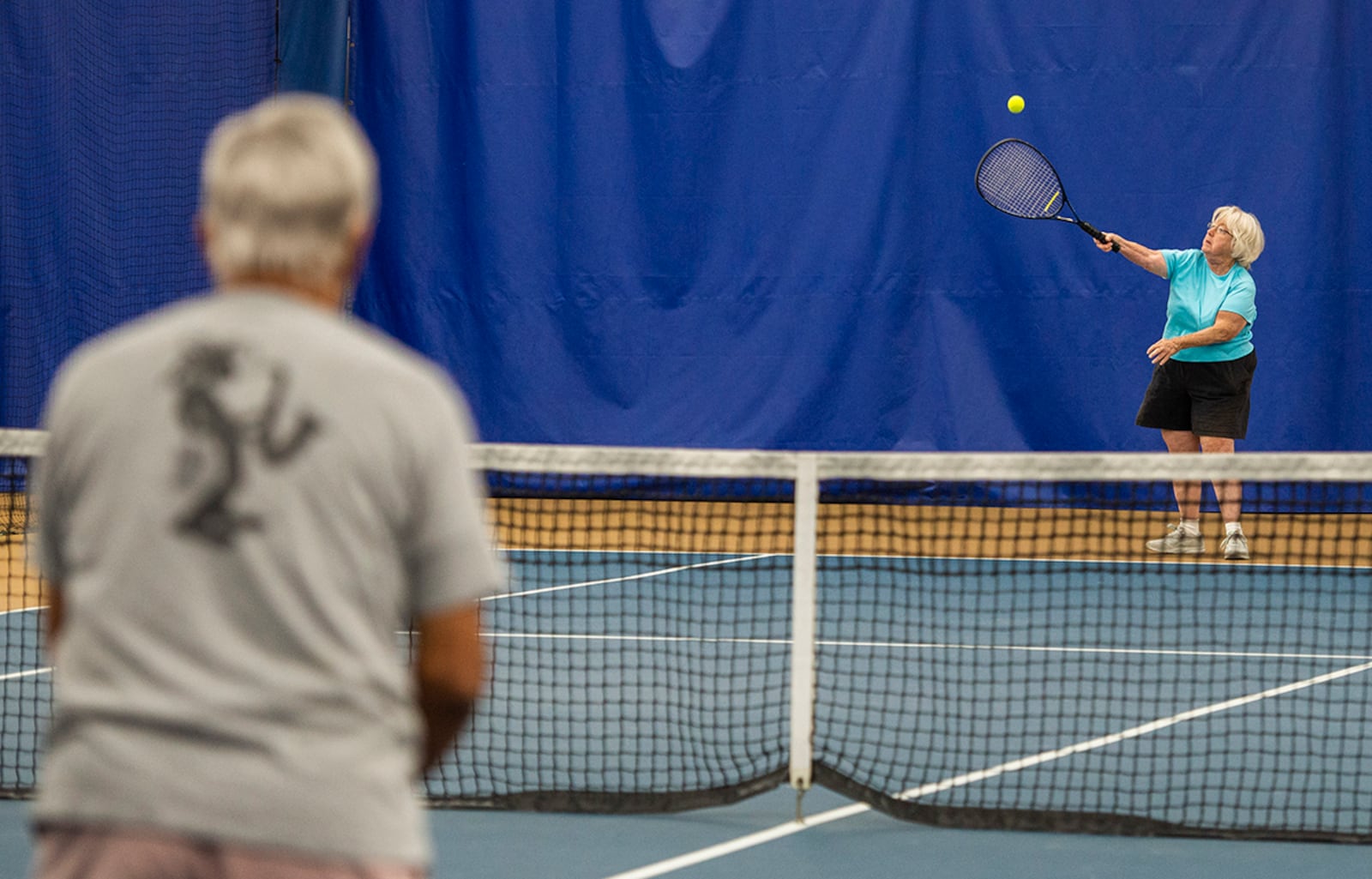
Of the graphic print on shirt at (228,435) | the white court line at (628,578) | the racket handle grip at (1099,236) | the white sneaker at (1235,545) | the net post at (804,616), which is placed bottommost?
the white court line at (628,578)

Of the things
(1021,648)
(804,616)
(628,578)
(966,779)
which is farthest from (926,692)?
(628,578)

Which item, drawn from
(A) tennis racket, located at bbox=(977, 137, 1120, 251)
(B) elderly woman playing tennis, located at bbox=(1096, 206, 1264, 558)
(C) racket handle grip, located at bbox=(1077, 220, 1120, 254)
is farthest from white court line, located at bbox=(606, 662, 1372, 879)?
(A) tennis racket, located at bbox=(977, 137, 1120, 251)

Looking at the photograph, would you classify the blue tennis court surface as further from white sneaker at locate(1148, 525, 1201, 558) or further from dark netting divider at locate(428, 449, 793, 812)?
white sneaker at locate(1148, 525, 1201, 558)

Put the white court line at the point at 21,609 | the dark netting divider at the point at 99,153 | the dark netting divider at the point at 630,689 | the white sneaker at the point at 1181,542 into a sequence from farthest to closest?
the dark netting divider at the point at 99,153, the white sneaker at the point at 1181,542, the white court line at the point at 21,609, the dark netting divider at the point at 630,689

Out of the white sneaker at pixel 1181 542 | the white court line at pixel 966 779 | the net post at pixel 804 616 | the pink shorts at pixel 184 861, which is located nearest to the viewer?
the pink shorts at pixel 184 861

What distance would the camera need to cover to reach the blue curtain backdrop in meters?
9.75

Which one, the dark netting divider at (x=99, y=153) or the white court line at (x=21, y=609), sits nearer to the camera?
the white court line at (x=21, y=609)

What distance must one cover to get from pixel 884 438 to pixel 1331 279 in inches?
104

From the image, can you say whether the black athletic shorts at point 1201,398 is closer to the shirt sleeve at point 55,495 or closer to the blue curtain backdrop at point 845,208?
the blue curtain backdrop at point 845,208

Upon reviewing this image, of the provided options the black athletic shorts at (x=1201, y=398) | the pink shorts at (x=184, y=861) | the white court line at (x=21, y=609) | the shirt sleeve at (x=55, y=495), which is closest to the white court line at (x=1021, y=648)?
the white court line at (x=21, y=609)

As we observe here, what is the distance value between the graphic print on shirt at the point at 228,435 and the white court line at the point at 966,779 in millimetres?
2239

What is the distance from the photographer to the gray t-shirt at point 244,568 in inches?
51.1

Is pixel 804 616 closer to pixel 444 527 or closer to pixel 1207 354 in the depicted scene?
pixel 444 527

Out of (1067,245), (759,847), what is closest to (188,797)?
(759,847)
